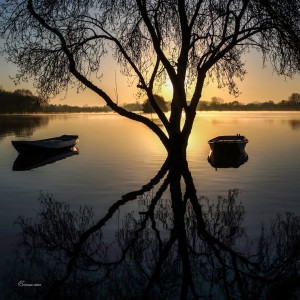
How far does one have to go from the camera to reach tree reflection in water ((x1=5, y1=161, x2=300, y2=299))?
672 cm

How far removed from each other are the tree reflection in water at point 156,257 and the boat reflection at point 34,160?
508 inches

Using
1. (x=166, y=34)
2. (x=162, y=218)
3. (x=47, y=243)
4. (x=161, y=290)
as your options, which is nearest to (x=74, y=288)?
(x=161, y=290)

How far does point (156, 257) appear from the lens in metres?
8.18

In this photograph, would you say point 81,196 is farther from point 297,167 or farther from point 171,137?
point 297,167

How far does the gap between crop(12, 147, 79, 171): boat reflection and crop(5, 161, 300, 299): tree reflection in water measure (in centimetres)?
1291

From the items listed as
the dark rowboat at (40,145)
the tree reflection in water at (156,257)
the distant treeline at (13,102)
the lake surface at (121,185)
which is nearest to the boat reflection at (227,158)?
the lake surface at (121,185)

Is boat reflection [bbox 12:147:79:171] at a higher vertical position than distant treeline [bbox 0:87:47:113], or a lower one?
lower

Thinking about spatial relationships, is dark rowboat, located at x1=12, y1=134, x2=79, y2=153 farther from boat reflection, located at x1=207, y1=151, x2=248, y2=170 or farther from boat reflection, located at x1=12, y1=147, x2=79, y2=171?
boat reflection, located at x1=207, y1=151, x2=248, y2=170

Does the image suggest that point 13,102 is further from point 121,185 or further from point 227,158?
point 121,185

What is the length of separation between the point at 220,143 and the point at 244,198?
11.1 metres

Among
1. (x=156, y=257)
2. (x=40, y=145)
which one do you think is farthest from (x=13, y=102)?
(x=156, y=257)

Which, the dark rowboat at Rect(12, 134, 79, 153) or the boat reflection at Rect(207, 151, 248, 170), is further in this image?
the dark rowboat at Rect(12, 134, 79, 153)

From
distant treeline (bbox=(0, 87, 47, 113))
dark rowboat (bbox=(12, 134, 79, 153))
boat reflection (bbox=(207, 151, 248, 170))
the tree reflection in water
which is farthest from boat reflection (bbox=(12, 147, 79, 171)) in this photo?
distant treeline (bbox=(0, 87, 47, 113))

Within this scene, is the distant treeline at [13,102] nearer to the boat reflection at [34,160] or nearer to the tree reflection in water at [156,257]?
the boat reflection at [34,160]
